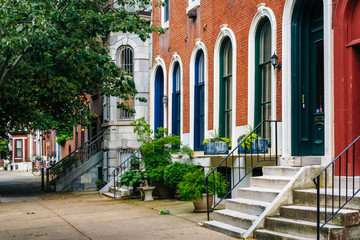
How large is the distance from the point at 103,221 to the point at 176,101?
698 centimetres

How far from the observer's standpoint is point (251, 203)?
889 centimetres

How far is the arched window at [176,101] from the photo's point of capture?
1692cm

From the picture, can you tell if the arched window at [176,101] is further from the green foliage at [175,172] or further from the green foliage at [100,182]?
the green foliage at [100,182]

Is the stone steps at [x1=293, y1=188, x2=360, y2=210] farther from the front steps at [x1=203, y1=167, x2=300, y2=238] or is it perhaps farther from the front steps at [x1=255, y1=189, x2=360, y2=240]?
the front steps at [x1=203, y1=167, x2=300, y2=238]

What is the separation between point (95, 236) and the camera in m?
9.04

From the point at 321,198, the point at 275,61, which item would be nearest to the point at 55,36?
the point at 275,61

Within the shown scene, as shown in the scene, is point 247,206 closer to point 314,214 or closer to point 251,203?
point 251,203

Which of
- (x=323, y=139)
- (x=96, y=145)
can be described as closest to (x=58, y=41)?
(x=323, y=139)

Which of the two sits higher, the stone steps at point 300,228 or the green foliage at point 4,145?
the green foliage at point 4,145

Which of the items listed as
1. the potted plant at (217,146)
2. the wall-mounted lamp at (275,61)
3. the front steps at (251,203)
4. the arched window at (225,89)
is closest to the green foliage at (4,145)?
the arched window at (225,89)

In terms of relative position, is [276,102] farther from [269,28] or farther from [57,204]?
[57,204]

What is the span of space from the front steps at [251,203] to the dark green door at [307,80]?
0.88 meters

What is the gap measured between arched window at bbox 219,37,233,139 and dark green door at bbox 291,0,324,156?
3.34 m

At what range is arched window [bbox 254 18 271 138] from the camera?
11.5 m
